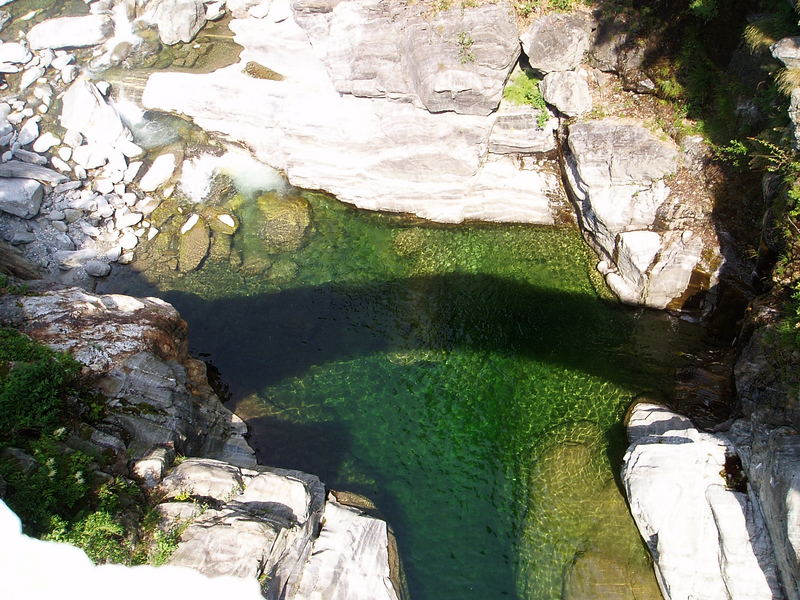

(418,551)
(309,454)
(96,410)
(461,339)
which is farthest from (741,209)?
(96,410)

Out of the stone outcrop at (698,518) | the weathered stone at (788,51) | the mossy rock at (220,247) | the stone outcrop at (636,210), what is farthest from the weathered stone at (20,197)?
the weathered stone at (788,51)

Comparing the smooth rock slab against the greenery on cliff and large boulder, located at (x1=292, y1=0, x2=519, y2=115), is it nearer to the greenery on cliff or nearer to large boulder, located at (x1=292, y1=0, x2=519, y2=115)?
large boulder, located at (x1=292, y1=0, x2=519, y2=115)

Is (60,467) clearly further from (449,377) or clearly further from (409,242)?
(409,242)

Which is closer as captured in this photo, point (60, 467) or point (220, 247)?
point (60, 467)

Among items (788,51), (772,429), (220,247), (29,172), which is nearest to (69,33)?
(29,172)

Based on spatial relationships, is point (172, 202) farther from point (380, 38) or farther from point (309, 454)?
point (309, 454)
